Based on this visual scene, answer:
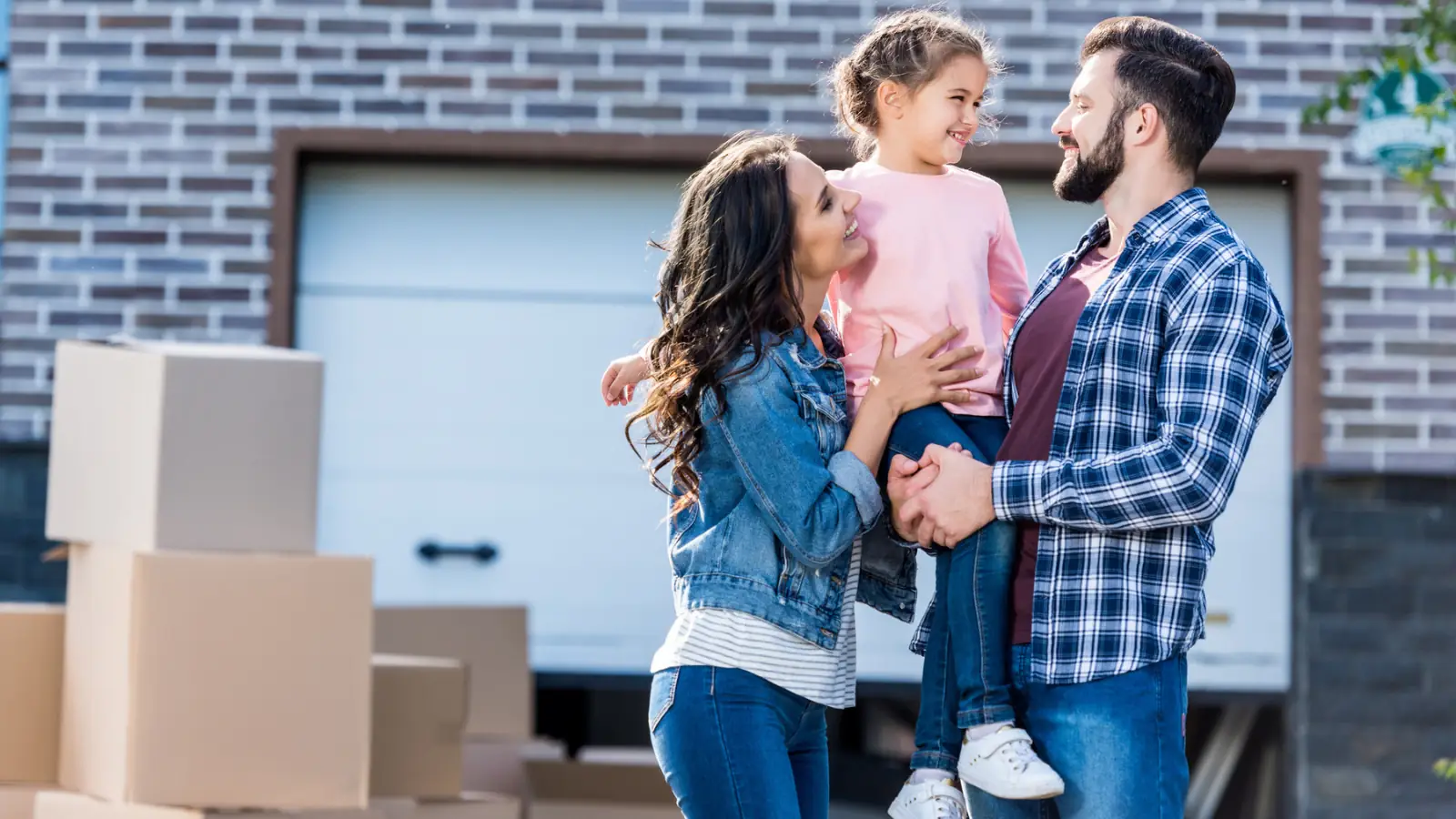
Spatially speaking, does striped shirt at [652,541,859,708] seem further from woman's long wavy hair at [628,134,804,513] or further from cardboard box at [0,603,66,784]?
cardboard box at [0,603,66,784]

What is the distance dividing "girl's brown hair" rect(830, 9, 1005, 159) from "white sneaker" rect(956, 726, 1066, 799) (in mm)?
955

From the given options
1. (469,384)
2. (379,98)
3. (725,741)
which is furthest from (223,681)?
(379,98)

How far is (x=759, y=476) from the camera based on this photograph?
7.04 feet

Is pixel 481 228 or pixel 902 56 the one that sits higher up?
pixel 481 228

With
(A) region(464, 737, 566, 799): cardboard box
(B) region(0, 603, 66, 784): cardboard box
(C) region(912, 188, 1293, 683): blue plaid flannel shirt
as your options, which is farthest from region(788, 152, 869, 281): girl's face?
(A) region(464, 737, 566, 799): cardboard box

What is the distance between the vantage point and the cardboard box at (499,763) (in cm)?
472

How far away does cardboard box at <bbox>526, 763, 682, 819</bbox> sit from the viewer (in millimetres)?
4584

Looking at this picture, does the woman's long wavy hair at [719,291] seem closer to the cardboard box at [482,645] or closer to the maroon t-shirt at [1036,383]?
the maroon t-shirt at [1036,383]

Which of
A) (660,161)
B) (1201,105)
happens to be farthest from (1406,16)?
(1201,105)

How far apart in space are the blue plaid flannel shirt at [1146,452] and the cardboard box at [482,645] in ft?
9.57

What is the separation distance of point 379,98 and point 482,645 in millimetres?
1678

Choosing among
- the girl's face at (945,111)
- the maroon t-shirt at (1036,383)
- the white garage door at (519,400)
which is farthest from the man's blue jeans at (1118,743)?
the white garage door at (519,400)

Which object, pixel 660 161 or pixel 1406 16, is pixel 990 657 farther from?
pixel 1406 16

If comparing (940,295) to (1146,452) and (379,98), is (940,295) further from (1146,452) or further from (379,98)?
(379,98)
